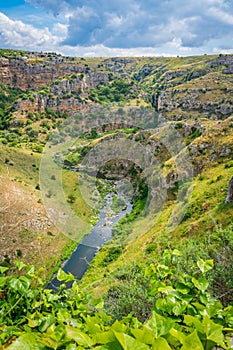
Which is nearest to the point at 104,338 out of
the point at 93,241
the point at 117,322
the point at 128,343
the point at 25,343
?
the point at 117,322

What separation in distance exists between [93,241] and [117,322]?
138 ft

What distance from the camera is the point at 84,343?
4.99 feet

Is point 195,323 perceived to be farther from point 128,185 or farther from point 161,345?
point 128,185

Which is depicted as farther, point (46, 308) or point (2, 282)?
point (46, 308)

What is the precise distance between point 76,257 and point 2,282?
40.0 meters

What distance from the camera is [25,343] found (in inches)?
54.6

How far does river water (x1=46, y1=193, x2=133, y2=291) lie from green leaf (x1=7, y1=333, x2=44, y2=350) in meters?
37.2

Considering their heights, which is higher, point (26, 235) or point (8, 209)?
point (8, 209)

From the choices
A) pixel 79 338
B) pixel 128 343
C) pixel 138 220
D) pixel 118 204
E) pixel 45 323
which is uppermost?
pixel 128 343

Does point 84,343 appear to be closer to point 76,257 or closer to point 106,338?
point 106,338

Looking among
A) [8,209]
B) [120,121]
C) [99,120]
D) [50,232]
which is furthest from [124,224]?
[99,120]

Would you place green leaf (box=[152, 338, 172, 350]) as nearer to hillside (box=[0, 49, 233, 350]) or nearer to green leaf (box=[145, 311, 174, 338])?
hillside (box=[0, 49, 233, 350])

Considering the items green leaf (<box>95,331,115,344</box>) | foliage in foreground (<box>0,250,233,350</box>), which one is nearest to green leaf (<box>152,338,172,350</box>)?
→ foliage in foreground (<box>0,250,233,350</box>)

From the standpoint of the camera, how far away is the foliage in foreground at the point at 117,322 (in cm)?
147
